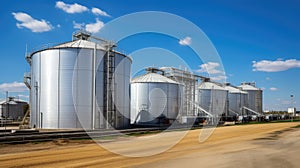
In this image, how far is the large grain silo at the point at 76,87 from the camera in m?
27.8

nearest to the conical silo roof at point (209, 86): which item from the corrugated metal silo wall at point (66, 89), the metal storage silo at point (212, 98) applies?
the metal storage silo at point (212, 98)

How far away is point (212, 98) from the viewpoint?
57.8 meters

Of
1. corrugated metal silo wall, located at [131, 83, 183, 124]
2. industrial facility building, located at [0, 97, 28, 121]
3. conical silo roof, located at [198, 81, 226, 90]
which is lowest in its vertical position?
industrial facility building, located at [0, 97, 28, 121]

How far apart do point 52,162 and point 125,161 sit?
309 cm

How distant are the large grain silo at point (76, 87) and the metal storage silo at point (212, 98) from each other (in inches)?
1153

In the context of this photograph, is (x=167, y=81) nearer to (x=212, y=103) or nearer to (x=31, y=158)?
(x=212, y=103)

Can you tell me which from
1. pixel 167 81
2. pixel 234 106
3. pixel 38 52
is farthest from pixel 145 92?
pixel 234 106

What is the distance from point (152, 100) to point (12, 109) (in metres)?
46.0

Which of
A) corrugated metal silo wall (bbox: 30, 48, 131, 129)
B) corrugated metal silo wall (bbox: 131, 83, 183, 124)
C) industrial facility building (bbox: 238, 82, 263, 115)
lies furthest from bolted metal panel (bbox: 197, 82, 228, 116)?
corrugated metal silo wall (bbox: 30, 48, 131, 129)

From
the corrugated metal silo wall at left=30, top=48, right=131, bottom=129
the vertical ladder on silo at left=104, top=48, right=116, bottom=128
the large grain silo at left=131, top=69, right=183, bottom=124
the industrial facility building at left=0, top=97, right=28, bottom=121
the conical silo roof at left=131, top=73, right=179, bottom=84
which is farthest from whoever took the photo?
the industrial facility building at left=0, top=97, right=28, bottom=121

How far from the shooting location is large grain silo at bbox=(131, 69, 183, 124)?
4084 centimetres

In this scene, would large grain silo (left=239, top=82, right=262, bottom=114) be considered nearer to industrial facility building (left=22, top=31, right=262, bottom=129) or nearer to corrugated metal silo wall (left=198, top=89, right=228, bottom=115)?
corrugated metal silo wall (left=198, top=89, right=228, bottom=115)

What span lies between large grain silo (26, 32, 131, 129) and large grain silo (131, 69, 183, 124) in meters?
10.0

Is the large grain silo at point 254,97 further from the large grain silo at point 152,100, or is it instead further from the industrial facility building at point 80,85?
the industrial facility building at point 80,85
